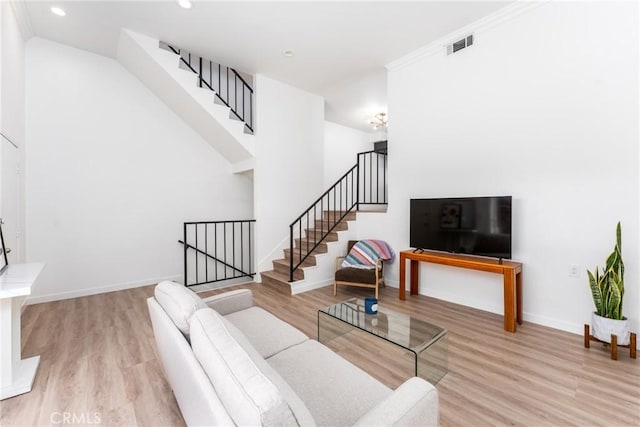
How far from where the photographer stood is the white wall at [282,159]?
4738 mm

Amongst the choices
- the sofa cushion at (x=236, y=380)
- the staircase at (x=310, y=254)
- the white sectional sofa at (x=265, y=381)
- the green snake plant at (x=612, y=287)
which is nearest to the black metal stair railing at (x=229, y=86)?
the staircase at (x=310, y=254)

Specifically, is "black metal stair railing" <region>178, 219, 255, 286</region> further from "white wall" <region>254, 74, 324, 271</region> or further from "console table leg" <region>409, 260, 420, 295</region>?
"console table leg" <region>409, 260, 420, 295</region>

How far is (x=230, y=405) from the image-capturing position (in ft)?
2.66

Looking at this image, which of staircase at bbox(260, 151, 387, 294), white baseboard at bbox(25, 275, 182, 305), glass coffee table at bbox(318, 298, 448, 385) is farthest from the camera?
staircase at bbox(260, 151, 387, 294)

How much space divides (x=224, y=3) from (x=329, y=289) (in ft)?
12.7

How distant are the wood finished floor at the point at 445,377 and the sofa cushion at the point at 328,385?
26.9 inches

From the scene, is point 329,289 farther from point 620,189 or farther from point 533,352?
point 620,189

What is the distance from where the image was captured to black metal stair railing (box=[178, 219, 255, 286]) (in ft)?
16.0

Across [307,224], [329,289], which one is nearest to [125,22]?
[307,224]

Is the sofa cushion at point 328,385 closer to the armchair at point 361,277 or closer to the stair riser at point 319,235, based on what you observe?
the armchair at point 361,277

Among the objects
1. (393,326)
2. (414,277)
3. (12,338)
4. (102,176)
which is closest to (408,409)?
(393,326)

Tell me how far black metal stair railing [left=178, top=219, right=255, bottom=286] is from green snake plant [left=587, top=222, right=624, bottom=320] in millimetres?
4332

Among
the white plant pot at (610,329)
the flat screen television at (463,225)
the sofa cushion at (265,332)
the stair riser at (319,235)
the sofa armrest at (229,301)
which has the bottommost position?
the white plant pot at (610,329)

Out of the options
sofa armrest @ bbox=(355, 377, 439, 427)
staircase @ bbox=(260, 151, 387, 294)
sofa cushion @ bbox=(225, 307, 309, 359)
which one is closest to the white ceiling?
staircase @ bbox=(260, 151, 387, 294)
